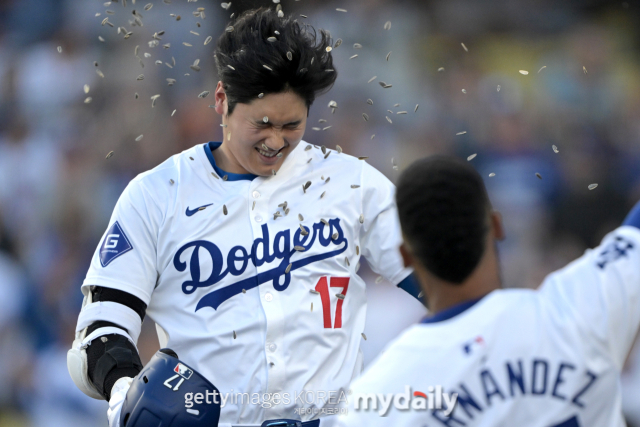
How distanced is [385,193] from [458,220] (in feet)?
3.72

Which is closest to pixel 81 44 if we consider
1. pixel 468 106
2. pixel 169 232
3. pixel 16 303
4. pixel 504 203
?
pixel 16 303

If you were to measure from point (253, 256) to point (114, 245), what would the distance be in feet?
1.55

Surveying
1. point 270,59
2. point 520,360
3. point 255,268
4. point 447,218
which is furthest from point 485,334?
point 270,59

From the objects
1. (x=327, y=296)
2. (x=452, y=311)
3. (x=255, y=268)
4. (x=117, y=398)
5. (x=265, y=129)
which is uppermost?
(x=265, y=129)

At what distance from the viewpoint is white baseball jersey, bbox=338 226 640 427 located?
4.96ft

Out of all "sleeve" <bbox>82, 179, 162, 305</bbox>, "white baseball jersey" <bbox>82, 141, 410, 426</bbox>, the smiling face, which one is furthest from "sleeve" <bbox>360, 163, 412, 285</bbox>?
"sleeve" <bbox>82, 179, 162, 305</bbox>

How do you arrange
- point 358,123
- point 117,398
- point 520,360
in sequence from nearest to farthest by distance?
1. point 520,360
2. point 117,398
3. point 358,123

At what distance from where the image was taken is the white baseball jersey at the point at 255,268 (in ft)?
8.13

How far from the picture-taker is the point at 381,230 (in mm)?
2686

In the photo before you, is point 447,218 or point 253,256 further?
point 253,256

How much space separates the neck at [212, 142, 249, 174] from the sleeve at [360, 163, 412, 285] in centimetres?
46

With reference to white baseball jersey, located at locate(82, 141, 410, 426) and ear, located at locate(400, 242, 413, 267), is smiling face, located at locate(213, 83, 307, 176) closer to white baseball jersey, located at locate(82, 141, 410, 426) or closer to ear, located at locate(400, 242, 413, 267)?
white baseball jersey, located at locate(82, 141, 410, 426)

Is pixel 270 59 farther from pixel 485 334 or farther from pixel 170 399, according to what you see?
pixel 485 334

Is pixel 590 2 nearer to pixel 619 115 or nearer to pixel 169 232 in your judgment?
pixel 619 115
